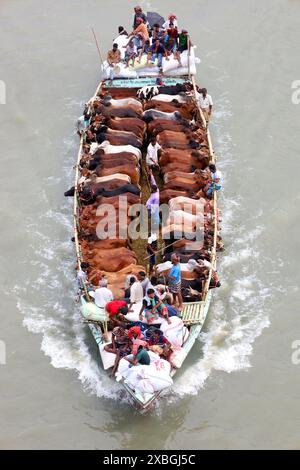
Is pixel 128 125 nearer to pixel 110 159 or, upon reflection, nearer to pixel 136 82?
pixel 110 159

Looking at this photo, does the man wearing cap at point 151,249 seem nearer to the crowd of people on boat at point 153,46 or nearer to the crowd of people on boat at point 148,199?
the crowd of people on boat at point 148,199

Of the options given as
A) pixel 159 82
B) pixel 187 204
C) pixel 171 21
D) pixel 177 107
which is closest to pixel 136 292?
pixel 187 204

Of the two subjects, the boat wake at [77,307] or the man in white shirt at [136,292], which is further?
the boat wake at [77,307]

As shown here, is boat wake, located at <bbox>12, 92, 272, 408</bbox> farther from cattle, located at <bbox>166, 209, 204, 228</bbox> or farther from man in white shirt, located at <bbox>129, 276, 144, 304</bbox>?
man in white shirt, located at <bbox>129, 276, 144, 304</bbox>

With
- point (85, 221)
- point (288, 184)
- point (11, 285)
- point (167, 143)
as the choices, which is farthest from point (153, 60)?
point (11, 285)

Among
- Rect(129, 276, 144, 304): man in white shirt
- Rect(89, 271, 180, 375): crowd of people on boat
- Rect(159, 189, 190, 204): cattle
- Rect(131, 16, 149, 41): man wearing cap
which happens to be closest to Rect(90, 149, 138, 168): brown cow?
Rect(159, 189, 190, 204): cattle

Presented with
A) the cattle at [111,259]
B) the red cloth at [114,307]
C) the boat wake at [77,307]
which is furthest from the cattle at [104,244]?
the red cloth at [114,307]

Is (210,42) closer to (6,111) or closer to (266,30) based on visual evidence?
(266,30)
